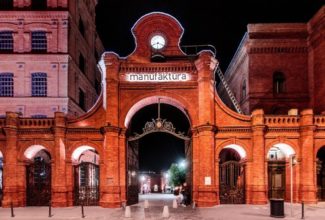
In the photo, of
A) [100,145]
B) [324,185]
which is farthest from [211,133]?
[324,185]

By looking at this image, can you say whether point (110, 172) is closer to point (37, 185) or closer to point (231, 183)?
point (37, 185)

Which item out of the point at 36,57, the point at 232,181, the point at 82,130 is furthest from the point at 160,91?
the point at 36,57

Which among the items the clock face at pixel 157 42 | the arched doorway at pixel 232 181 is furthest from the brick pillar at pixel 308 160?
the clock face at pixel 157 42

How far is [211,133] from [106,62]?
8.28 metres

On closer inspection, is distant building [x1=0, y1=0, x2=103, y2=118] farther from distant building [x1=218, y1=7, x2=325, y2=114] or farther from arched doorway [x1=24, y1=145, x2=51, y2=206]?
Answer: distant building [x1=218, y1=7, x2=325, y2=114]

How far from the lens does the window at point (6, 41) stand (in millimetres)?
38344

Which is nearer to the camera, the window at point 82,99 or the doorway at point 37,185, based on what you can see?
the doorway at point 37,185

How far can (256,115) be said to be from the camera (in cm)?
2720

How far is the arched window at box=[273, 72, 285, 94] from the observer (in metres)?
38.3

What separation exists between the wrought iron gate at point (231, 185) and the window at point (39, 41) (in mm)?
20425

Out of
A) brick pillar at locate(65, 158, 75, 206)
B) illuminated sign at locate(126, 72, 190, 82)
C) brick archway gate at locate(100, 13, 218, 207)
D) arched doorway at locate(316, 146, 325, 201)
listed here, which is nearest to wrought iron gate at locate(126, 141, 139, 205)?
brick archway gate at locate(100, 13, 218, 207)

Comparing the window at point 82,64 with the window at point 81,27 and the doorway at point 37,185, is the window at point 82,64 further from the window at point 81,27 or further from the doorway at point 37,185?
the doorway at point 37,185

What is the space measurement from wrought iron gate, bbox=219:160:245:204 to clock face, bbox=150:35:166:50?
355 inches

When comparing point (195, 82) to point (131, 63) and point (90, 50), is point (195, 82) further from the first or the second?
point (90, 50)
